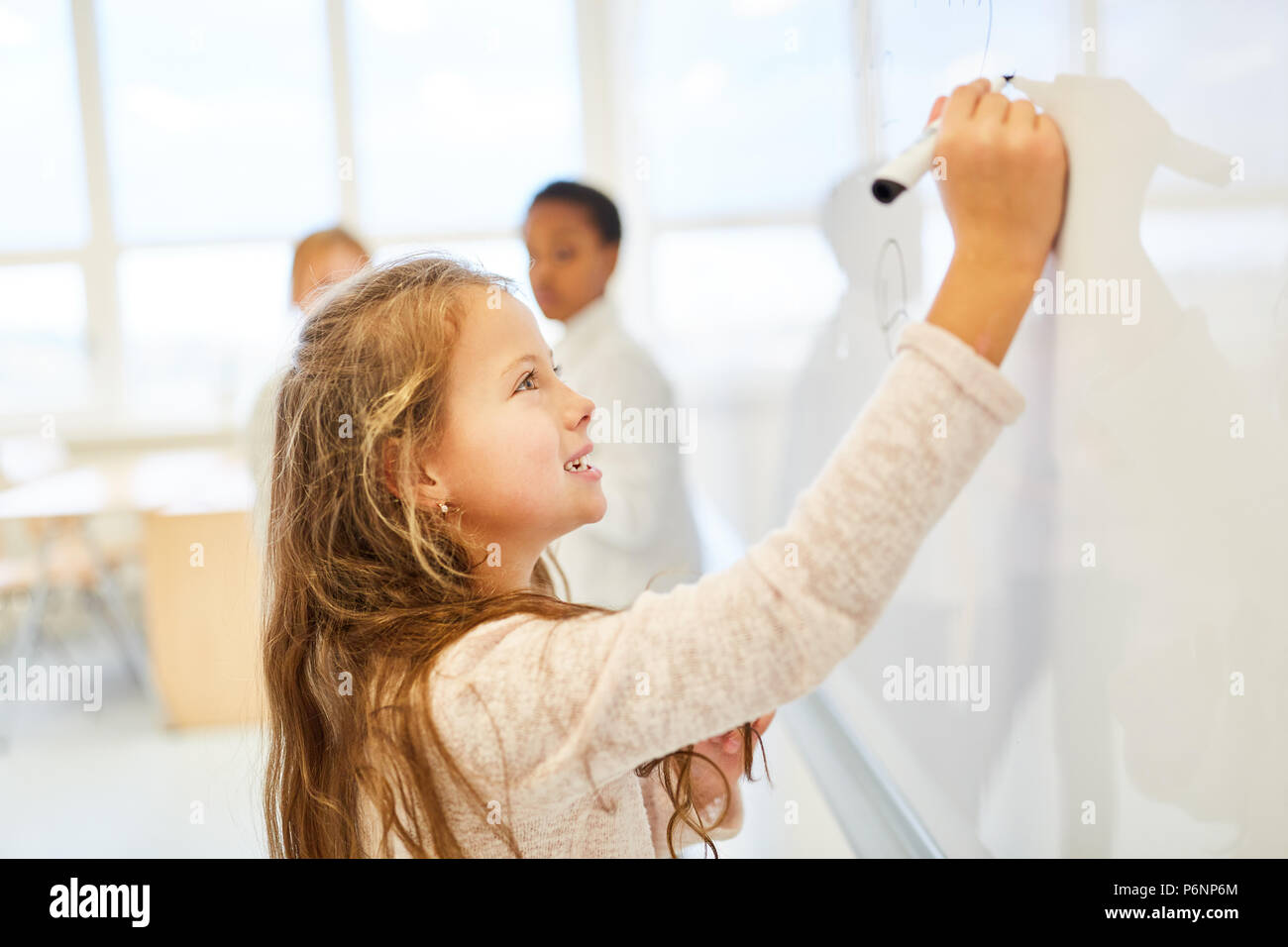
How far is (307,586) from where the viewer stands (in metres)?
0.74

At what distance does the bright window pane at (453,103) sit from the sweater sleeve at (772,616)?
13.1 feet

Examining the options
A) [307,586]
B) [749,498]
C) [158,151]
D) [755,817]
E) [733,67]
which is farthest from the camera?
[158,151]

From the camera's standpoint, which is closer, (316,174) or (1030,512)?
(1030,512)

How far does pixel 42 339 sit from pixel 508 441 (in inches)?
166

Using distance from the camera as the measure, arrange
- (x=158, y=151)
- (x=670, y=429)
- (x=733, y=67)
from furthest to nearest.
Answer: (x=158, y=151)
(x=733, y=67)
(x=670, y=429)

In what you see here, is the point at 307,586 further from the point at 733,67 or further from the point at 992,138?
the point at 733,67

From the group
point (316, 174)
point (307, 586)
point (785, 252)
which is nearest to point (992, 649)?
point (307, 586)

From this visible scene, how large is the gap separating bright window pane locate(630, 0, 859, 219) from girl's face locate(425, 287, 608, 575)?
648 millimetres

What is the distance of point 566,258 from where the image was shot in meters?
1.67

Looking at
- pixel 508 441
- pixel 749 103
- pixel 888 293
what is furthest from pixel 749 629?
pixel 749 103

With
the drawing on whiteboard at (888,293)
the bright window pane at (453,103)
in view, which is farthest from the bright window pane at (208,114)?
the drawing on whiteboard at (888,293)

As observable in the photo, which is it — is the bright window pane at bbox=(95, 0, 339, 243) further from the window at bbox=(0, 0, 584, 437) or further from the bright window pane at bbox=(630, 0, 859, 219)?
the bright window pane at bbox=(630, 0, 859, 219)

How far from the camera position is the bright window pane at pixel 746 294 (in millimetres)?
1541
